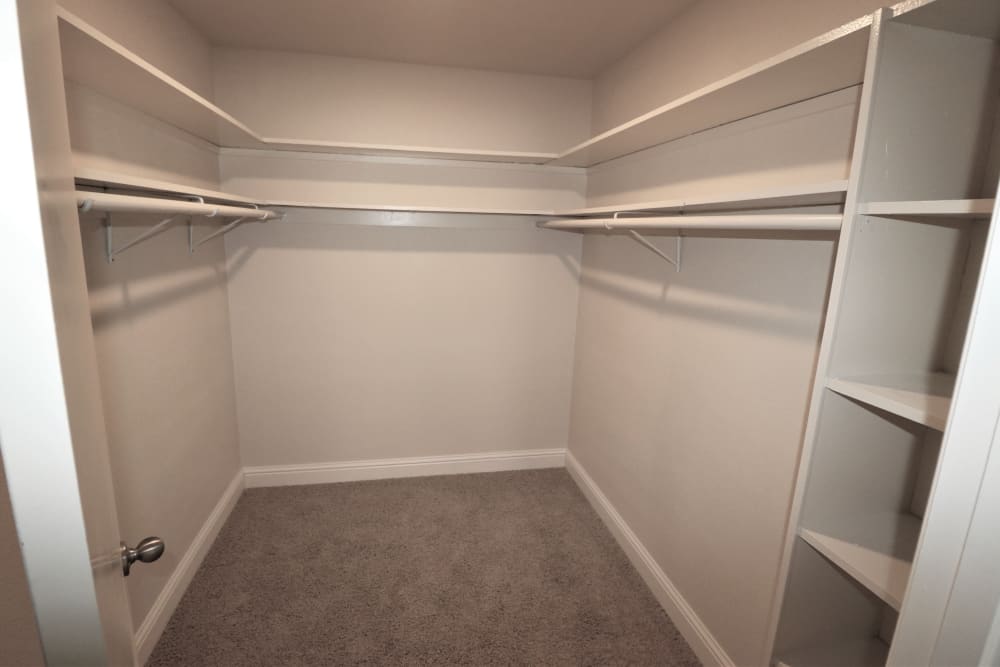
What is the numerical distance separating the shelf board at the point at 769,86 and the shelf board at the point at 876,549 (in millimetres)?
1058

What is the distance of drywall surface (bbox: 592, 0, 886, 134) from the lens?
1328mm

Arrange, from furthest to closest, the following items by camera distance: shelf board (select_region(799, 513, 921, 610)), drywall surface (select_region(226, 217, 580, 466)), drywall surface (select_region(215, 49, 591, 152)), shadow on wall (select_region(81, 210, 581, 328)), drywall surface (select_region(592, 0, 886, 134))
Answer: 1. drywall surface (select_region(226, 217, 580, 466))
2. drywall surface (select_region(215, 49, 591, 152))
3. shadow on wall (select_region(81, 210, 581, 328))
4. drywall surface (select_region(592, 0, 886, 134))
5. shelf board (select_region(799, 513, 921, 610))

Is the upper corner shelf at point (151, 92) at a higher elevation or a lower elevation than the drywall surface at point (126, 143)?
higher

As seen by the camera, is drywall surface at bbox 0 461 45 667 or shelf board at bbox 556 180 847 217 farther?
shelf board at bbox 556 180 847 217

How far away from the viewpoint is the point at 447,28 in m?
2.09

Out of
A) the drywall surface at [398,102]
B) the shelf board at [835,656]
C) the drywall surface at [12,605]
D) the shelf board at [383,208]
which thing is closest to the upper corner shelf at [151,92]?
the drywall surface at [398,102]

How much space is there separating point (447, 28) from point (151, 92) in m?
1.20

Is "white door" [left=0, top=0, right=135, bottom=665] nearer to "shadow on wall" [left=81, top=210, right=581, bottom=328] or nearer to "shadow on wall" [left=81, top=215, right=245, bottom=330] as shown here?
"shadow on wall" [left=81, top=215, right=245, bottom=330]

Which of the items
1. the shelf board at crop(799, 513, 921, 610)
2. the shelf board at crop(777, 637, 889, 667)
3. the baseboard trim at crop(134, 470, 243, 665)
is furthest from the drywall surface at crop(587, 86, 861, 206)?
the baseboard trim at crop(134, 470, 243, 665)

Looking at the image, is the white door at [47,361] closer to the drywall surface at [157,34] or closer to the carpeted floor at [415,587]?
the drywall surface at [157,34]

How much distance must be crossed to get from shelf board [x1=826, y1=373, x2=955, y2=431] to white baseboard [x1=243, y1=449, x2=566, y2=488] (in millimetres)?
2298

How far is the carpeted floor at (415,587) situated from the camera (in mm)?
1793

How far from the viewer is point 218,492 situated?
2.46 metres

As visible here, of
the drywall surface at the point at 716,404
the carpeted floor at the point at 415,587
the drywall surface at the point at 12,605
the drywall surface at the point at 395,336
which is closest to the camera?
the drywall surface at the point at 12,605
